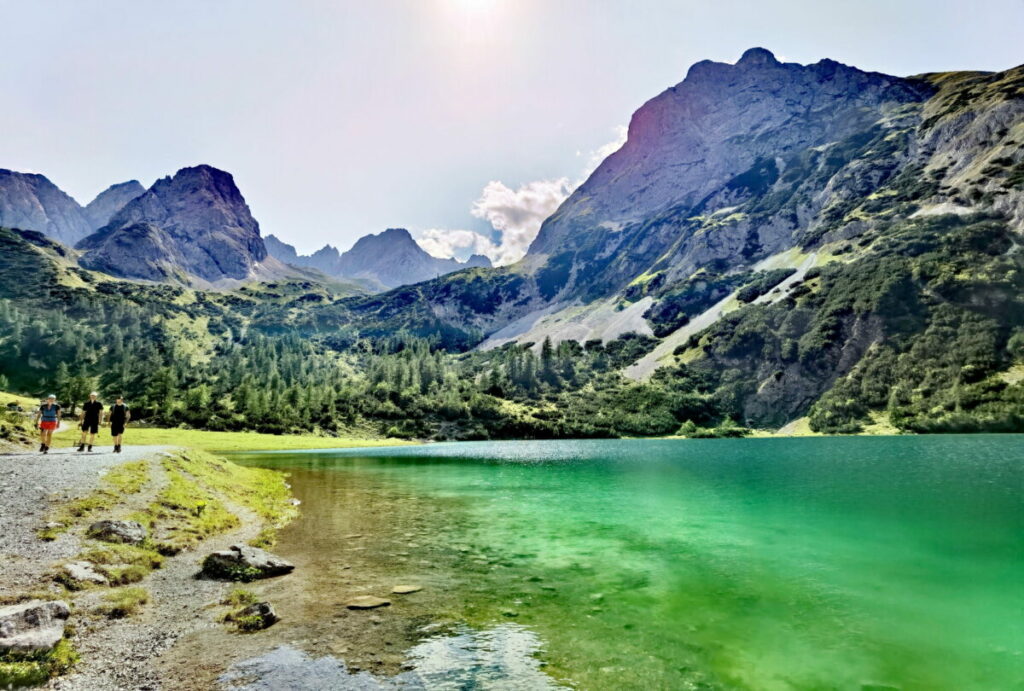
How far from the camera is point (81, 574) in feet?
61.7

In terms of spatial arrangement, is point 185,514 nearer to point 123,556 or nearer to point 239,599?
point 123,556

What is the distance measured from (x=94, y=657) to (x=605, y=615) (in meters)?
15.8

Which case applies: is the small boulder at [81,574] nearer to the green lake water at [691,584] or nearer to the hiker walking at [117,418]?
the green lake water at [691,584]

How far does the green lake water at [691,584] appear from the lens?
14.9m

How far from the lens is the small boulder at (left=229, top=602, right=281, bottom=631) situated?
16.9m

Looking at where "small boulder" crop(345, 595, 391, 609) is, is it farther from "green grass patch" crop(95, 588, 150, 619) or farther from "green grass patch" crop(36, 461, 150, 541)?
"green grass patch" crop(36, 461, 150, 541)

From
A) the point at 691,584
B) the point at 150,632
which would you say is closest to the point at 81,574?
the point at 150,632

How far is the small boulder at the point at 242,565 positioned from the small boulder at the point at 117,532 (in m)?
3.68

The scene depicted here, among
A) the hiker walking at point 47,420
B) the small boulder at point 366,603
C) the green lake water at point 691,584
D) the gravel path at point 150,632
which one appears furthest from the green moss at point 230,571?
the hiker walking at point 47,420

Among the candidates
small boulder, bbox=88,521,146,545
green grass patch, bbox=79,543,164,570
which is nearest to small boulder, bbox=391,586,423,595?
green grass patch, bbox=79,543,164,570

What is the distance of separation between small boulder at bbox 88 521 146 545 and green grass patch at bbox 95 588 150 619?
5.77 m

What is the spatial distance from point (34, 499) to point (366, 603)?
766 inches

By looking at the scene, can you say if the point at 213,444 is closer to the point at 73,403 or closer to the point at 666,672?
the point at 73,403

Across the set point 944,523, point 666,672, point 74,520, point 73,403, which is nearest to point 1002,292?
point 944,523
